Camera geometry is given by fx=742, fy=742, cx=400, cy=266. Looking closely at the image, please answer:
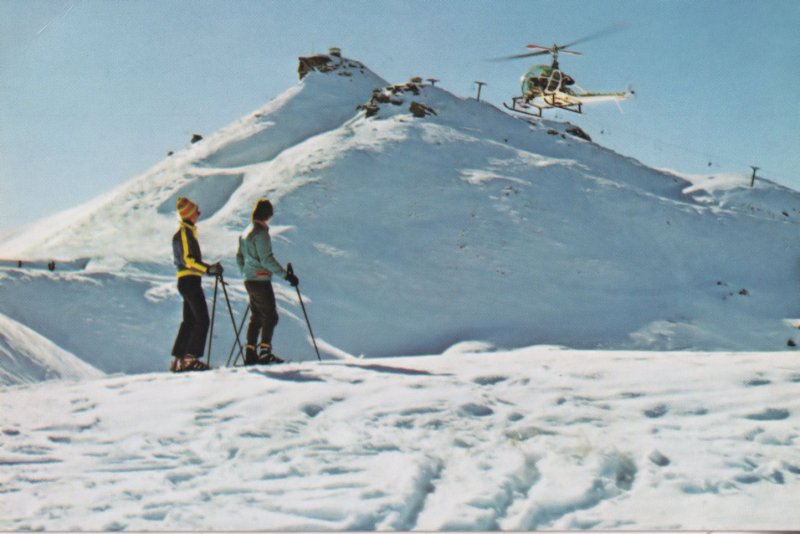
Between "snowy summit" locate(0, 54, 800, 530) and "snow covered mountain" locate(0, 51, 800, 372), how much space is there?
0.13m

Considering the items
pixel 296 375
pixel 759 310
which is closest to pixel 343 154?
pixel 759 310

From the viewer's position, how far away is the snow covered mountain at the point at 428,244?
18797 millimetres

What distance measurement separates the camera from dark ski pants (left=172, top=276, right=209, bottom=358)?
9.02 meters

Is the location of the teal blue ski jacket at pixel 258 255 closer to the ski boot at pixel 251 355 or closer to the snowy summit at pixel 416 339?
the ski boot at pixel 251 355

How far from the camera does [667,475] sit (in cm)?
504

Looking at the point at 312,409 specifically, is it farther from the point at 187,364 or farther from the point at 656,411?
the point at 187,364

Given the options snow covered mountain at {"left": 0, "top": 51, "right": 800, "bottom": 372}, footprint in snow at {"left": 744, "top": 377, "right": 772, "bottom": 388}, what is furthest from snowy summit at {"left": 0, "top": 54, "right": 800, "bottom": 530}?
snow covered mountain at {"left": 0, "top": 51, "right": 800, "bottom": 372}

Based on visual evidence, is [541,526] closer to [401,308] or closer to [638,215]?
[401,308]

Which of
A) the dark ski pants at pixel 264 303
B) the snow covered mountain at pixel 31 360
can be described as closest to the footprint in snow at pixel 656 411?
the dark ski pants at pixel 264 303

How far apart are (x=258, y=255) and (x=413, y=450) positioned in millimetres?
4352

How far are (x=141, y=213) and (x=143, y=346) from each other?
14905mm

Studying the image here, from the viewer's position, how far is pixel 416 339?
20.6 m

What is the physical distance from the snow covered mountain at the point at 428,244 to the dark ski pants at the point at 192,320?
6637 millimetres

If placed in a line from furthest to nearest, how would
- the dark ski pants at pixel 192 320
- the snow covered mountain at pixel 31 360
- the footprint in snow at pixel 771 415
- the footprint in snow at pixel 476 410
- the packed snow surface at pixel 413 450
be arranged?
the snow covered mountain at pixel 31 360
the dark ski pants at pixel 192 320
the footprint in snow at pixel 476 410
the footprint in snow at pixel 771 415
the packed snow surface at pixel 413 450
